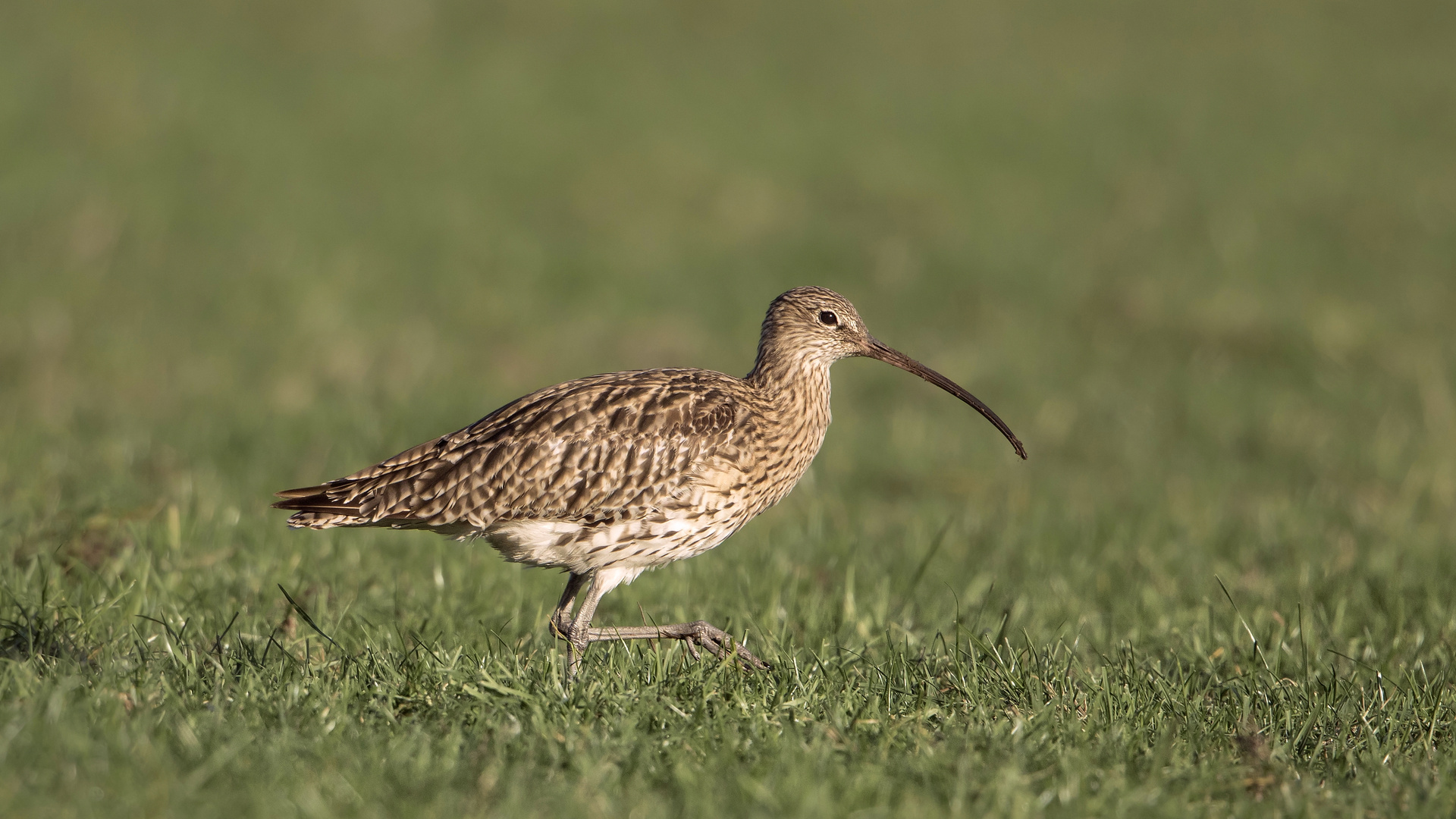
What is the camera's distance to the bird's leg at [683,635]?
5.52 meters

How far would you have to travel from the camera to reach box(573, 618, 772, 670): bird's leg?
5.52m

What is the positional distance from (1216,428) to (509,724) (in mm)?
8744

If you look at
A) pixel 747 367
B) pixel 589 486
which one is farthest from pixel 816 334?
pixel 747 367

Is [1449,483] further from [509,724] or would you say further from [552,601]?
[509,724]

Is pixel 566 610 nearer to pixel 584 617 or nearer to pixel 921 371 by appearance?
pixel 584 617

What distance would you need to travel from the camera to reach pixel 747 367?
13.0 m

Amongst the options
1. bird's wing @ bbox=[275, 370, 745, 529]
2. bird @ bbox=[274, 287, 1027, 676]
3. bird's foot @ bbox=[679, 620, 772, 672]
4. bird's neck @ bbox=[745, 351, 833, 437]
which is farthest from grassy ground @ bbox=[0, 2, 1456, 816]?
bird's neck @ bbox=[745, 351, 833, 437]

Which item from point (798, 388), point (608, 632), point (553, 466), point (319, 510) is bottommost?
point (608, 632)

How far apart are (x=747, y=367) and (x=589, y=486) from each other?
23.8ft

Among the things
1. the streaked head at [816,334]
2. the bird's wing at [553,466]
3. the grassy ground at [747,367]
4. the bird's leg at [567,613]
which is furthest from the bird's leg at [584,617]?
the streaked head at [816,334]

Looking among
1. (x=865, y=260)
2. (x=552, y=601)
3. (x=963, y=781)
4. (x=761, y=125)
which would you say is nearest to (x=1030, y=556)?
(x=552, y=601)

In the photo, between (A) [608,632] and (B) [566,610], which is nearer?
(A) [608,632]

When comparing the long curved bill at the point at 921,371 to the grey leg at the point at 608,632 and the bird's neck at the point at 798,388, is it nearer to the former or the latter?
the bird's neck at the point at 798,388

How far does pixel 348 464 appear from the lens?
9180 mm
